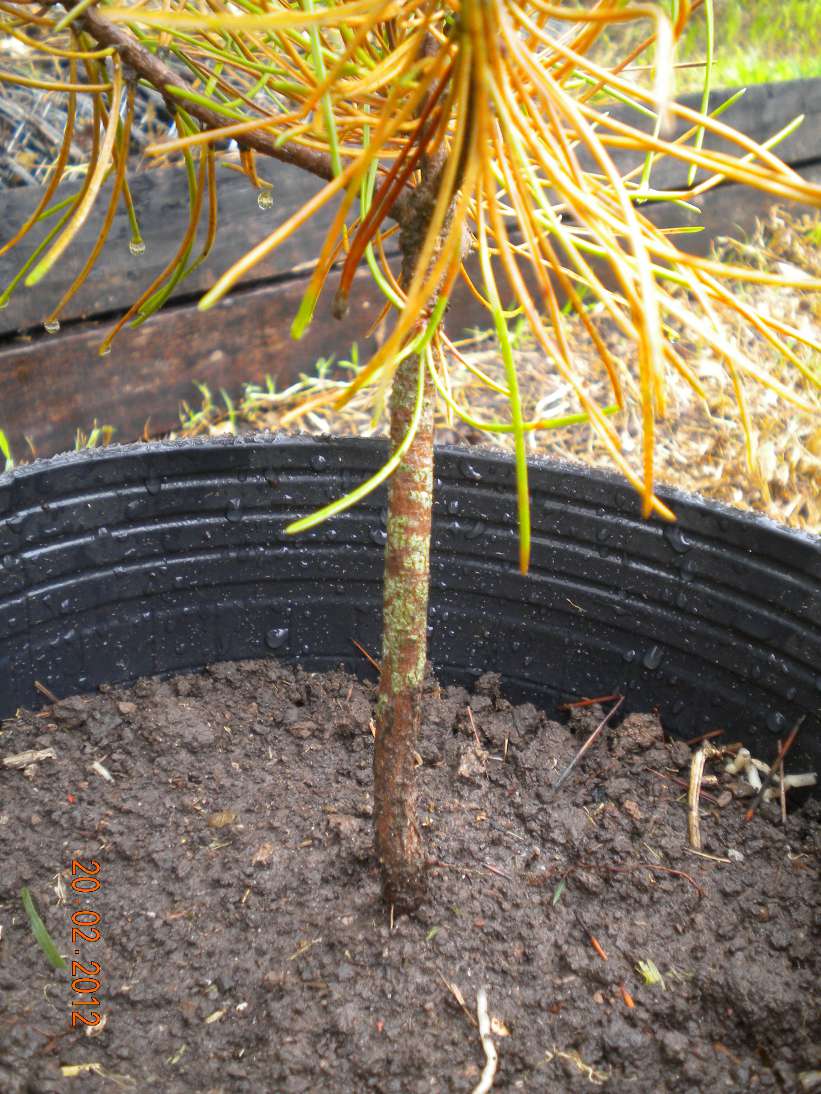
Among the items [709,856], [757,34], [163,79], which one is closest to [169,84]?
[163,79]

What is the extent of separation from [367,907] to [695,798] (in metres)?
0.36

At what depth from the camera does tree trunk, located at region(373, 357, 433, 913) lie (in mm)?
703

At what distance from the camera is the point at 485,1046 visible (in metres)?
0.74

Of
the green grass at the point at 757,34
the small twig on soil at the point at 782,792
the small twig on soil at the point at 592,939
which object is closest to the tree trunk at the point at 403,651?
the small twig on soil at the point at 592,939

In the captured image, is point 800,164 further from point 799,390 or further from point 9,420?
point 9,420

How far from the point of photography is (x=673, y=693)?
1.02 meters

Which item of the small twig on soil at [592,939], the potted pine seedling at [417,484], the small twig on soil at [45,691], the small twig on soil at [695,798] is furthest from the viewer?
the small twig on soil at [45,691]

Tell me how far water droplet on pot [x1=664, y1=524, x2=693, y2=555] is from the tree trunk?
329 millimetres

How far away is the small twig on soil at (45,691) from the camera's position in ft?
3.40

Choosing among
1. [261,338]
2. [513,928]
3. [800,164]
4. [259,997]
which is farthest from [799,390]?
[259,997]

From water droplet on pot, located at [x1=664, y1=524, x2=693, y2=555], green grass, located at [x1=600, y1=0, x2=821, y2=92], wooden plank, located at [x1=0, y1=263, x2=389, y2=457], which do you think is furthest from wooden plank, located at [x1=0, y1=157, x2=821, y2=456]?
green grass, located at [x1=600, y1=0, x2=821, y2=92]

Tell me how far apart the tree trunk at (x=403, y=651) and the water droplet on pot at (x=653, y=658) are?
0.34m

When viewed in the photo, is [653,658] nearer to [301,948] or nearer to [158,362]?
[301,948]

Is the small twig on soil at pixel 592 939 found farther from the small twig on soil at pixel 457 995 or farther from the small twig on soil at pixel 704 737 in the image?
the small twig on soil at pixel 704 737
